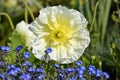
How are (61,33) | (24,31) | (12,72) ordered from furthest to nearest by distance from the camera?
(24,31) → (61,33) → (12,72)

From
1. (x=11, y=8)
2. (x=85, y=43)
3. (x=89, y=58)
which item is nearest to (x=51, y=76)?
(x=85, y=43)

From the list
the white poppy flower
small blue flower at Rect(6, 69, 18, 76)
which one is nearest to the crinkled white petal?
the white poppy flower

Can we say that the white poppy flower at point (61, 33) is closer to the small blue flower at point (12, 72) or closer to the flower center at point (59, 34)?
the flower center at point (59, 34)

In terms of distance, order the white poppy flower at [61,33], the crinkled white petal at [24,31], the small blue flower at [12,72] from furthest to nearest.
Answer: the crinkled white petal at [24,31]
the white poppy flower at [61,33]
the small blue flower at [12,72]

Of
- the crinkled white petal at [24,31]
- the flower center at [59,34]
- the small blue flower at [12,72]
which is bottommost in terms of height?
the crinkled white petal at [24,31]

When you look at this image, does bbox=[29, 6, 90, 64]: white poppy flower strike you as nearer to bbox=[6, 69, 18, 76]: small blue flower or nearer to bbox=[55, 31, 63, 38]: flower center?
bbox=[55, 31, 63, 38]: flower center

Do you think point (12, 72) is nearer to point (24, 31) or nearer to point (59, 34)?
point (59, 34)

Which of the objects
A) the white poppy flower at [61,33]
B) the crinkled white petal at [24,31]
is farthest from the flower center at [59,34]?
the crinkled white petal at [24,31]

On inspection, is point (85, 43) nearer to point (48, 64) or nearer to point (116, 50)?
point (48, 64)

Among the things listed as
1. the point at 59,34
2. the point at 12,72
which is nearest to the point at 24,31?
the point at 59,34
